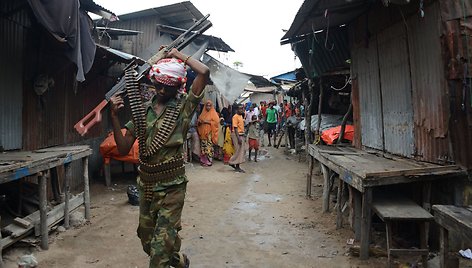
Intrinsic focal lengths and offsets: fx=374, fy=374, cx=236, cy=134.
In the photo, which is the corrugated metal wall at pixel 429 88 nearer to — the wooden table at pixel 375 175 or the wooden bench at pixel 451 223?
the wooden table at pixel 375 175

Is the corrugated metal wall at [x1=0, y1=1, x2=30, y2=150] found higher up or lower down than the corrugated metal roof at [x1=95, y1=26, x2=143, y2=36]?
lower down

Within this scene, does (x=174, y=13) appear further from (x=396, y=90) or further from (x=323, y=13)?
(x=396, y=90)

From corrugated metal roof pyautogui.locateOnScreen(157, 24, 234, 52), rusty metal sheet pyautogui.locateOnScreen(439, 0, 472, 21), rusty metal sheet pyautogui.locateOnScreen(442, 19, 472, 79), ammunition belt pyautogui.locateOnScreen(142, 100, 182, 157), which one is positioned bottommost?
ammunition belt pyautogui.locateOnScreen(142, 100, 182, 157)

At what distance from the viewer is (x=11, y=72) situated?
5.84 m

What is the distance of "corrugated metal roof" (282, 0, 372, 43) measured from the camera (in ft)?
20.6

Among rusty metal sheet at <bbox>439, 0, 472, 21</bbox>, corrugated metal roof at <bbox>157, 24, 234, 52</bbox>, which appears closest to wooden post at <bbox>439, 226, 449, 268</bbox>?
rusty metal sheet at <bbox>439, 0, 472, 21</bbox>

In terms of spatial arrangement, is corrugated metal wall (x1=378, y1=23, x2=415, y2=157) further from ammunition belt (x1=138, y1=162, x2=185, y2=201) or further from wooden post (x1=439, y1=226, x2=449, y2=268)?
ammunition belt (x1=138, y1=162, x2=185, y2=201)

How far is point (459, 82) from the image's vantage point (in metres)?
4.36

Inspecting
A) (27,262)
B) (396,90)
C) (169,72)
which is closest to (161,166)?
(169,72)

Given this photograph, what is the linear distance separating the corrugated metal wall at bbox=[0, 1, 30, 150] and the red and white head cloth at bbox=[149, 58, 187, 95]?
3570 mm

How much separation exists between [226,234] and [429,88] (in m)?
3.54

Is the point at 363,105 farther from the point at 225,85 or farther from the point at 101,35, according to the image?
the point at 101,35

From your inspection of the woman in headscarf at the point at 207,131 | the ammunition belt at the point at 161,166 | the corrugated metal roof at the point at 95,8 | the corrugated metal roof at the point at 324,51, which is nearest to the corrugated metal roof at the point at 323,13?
the corrugated metal roof at the point at 324,51

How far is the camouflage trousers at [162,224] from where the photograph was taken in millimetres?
3170
